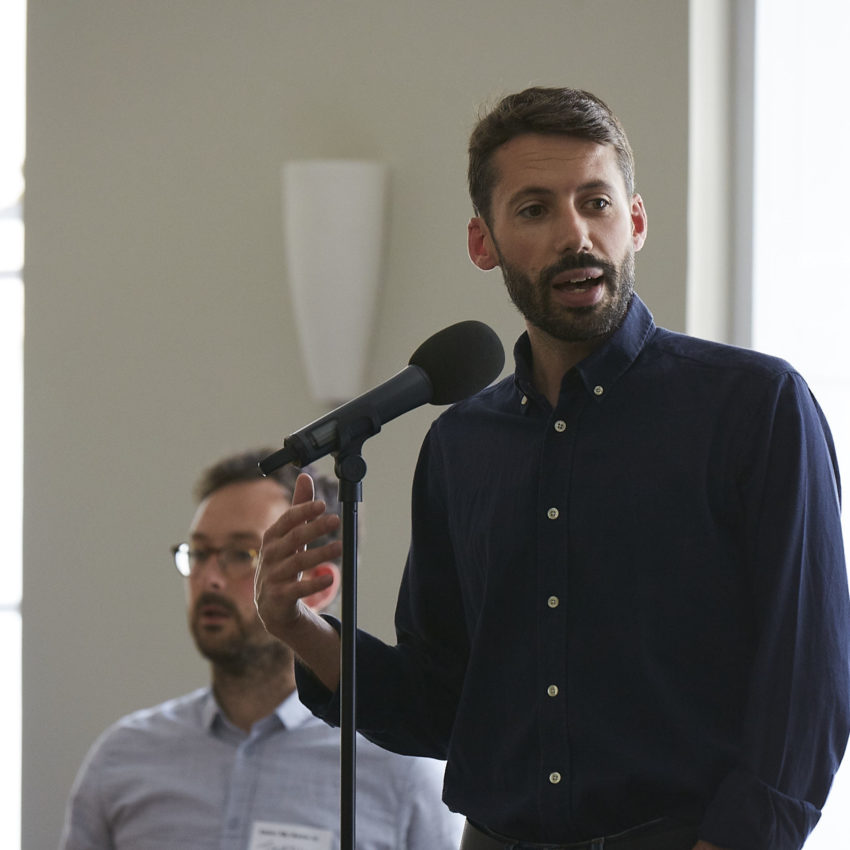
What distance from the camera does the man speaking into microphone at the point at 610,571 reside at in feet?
4.37

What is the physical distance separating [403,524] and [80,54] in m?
1.49

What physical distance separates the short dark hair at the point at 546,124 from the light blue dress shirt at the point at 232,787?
1197 mm

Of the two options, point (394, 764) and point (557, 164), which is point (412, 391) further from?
point (394, 764)

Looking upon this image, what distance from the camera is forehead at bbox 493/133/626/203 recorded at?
1.53 m

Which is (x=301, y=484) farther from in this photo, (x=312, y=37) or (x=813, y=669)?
(x=312, y=37)

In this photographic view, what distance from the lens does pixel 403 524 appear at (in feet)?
10.3

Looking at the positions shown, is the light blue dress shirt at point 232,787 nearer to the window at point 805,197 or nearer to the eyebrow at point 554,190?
the window at point 805,197

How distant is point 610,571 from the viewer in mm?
1429

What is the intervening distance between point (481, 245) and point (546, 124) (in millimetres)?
196

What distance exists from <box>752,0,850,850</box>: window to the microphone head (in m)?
1.52

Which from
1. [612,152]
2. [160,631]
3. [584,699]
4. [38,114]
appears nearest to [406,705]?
[584,699]

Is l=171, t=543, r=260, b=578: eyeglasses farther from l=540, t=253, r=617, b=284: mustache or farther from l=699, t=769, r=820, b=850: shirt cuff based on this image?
l=699, t=769, r=820, b=850: shirt cuff

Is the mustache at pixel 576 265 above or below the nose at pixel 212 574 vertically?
above

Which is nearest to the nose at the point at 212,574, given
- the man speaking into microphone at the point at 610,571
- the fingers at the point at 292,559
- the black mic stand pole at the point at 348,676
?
the man speaking into microphone at the point at 610,571
